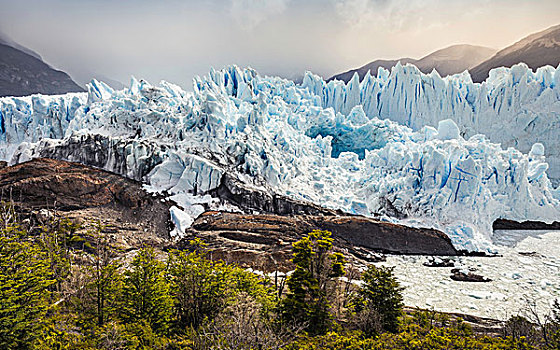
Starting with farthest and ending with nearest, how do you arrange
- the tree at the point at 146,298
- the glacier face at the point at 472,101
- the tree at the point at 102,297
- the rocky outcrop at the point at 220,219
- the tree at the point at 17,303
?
the glacier face at the point at 472,101, the rocky outcrop at the point at 220,219, the tree at the point at 146,298, the tree at the point at 102,297, the tree at the point at 17,303

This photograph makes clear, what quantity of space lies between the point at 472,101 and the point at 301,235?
33320 mm

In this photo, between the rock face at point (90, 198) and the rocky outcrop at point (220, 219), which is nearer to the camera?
the rocky outcrop at point (220, 219)

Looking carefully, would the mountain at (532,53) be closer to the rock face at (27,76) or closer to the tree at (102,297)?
the tree at (102,297)

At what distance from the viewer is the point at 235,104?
38031mm

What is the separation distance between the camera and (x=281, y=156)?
3106 cm

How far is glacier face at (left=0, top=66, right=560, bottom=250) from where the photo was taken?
26.5 m

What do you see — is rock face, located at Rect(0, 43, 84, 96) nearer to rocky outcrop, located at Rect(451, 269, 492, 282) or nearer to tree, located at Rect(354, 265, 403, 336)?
tree, located at Rect(354, 265, 403, 336)

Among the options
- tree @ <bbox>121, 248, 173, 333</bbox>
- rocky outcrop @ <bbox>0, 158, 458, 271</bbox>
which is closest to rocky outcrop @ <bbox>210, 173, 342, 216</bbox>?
rocky outcrop @ <bbox>0, 158, 458, 271</bbox>

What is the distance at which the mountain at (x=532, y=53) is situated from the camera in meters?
48.3

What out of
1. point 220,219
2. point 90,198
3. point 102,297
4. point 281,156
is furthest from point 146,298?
point 281,156

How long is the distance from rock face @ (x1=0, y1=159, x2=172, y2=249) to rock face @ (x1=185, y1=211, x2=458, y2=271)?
156 inches

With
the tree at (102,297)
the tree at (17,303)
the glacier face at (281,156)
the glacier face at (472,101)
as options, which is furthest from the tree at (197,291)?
the glacier face at (472,101)

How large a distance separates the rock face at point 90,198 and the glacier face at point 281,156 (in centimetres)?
195

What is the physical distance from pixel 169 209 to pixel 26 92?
55457mm
